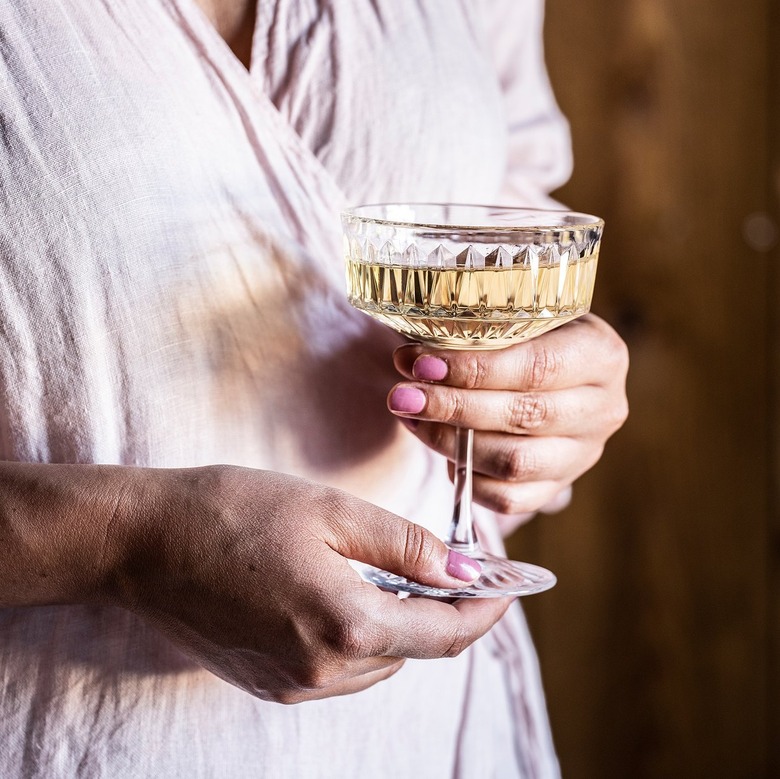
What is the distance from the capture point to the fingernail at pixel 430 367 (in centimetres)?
61

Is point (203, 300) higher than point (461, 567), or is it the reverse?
point (203, 300)

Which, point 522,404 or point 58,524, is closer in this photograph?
point 58,524

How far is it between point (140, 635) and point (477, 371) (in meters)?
0.28

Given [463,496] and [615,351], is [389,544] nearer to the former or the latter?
[463,496]

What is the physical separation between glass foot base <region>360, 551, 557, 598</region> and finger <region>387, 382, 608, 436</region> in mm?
96

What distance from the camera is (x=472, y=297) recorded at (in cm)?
56

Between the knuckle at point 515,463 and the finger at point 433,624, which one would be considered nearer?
the finger at point 433,624

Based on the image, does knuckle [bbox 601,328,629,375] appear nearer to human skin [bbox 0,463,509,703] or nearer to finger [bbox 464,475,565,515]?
finger [bbox 464,475,565,515]

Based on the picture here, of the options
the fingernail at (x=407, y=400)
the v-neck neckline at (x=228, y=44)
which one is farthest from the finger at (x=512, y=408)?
the v-neck neckline at (x=228, y=44)

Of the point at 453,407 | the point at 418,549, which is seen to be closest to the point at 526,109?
the point at 453,407

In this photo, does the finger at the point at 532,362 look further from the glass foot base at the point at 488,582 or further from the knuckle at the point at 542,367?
the glass foot base at the point at 488,582

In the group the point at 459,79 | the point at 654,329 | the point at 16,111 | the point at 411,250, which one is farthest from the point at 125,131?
the point at 654,329

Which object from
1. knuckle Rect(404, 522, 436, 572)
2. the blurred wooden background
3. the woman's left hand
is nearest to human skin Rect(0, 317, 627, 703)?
knuckle Rect(404, 522, 436, 572)

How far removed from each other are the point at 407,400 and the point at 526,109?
0.51 metres
